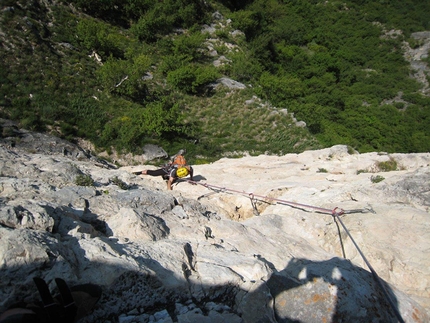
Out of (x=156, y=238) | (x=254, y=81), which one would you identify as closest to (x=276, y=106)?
(x=254, y=81)

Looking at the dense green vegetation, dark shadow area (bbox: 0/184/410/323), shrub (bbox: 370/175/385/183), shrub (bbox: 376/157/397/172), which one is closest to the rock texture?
dark shadow area (bbox: 0/184/410/323)

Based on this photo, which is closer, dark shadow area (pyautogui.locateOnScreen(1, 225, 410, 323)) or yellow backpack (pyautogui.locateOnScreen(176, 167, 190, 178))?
dark shadow area (pyautogui.locateOnScreen(1, 225, 410, 323))

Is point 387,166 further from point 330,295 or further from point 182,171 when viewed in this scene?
point 330,295

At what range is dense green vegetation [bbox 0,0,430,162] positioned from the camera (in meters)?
16.9

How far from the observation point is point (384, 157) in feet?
33.4

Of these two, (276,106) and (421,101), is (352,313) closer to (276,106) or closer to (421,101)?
(276,106)

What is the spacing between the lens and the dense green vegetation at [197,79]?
665 inches

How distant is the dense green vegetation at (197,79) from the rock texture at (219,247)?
9.49m

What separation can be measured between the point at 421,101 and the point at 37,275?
1980 inches

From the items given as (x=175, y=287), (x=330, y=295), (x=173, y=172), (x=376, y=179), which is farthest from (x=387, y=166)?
(x=175, y=287)

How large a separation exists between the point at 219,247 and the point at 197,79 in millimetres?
22440

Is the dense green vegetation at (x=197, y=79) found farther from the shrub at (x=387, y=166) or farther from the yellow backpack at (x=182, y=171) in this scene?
the shrub at (x=387, y=166)

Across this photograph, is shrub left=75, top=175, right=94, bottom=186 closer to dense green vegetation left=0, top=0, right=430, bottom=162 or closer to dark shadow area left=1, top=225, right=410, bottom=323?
dark shadow area left=1, top=225, right=410, bottom=323

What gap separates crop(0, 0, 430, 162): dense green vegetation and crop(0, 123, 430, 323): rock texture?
9.49m
